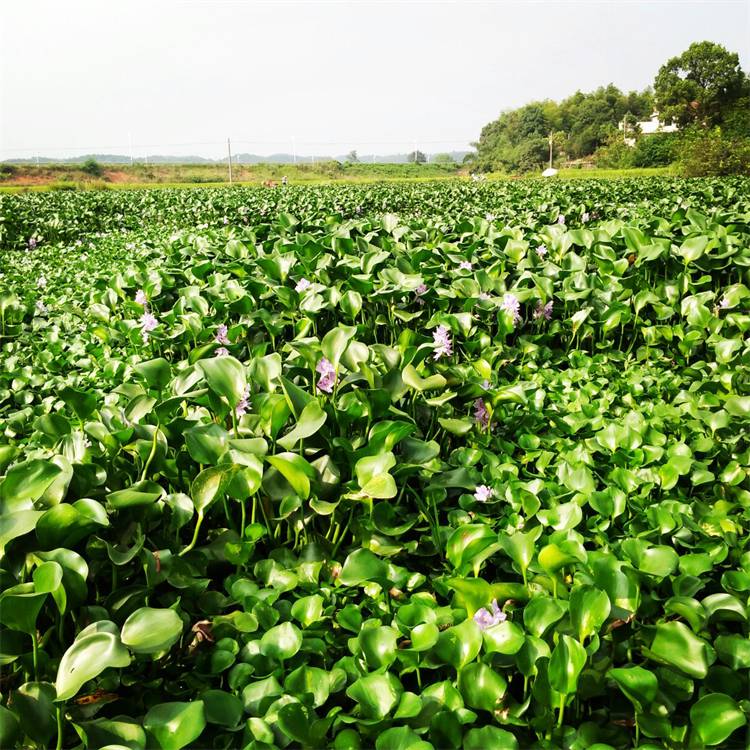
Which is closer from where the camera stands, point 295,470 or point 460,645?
point 460,645

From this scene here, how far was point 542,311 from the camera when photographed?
362 centimetres

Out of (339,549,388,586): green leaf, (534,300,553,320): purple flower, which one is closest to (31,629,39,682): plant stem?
(339,549,388,586): green leaf

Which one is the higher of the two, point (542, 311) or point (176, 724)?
point (542, 311)

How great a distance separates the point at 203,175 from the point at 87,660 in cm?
4254

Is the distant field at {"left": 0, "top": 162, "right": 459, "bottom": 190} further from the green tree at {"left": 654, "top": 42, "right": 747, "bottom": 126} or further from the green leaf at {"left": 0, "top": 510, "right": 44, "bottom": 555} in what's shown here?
the green leaf at {"left": 0, "top": 510, "right": 44, "bottom": 555}

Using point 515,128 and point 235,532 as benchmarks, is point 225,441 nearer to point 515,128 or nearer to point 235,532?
point 235,532

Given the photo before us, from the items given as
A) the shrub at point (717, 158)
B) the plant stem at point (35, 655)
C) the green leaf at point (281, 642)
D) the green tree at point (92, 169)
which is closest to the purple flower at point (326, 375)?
the green leaf at point (281, 642)

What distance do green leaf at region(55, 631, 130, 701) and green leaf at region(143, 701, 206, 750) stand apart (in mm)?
112

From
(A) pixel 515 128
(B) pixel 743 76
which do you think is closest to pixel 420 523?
(B) pixel 743 76

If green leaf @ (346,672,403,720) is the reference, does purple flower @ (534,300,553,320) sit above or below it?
above

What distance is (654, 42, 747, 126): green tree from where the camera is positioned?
170ft

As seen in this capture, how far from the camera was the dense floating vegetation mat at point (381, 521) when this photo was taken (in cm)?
115

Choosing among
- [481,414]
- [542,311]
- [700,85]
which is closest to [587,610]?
[481,414]

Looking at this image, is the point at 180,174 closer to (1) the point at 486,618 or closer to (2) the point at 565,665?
(1) the point at 486,618
